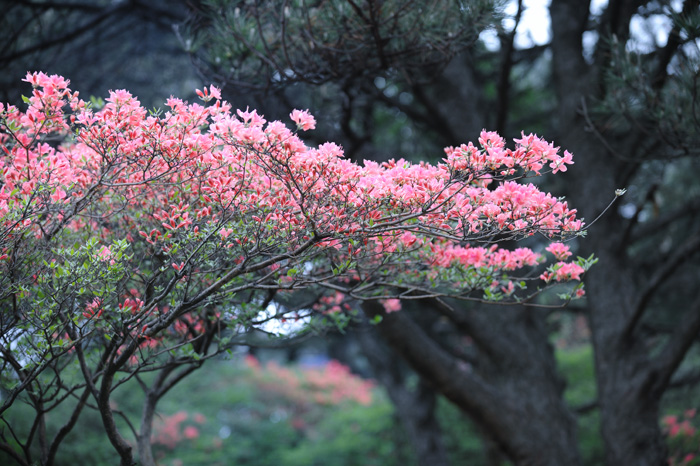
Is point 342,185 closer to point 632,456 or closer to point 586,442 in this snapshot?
point 632,456

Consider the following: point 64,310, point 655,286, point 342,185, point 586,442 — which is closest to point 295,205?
point 342,185

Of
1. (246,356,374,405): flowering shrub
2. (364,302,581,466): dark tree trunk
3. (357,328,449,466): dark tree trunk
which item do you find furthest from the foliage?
(246,356,374,405): flowering shrub

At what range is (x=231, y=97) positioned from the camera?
5043 millimetres

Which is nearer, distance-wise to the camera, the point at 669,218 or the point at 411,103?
the point at 669,218

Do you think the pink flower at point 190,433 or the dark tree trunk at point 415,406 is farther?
the pink flower at point 190,433

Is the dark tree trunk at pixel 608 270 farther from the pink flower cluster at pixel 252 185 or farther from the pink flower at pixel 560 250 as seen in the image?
the pink flower cluster at pixel 252 185

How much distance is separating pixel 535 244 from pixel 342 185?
21.5ft

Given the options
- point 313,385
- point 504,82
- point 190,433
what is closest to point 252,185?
point 504,82

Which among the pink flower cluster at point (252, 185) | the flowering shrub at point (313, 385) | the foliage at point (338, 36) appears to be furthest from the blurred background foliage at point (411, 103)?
the pink flower cluster at point (252, 185)

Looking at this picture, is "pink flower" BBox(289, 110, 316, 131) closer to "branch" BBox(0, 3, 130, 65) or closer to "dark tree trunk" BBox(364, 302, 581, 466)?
"dark tree trunk" BBox(364, 302, 581, 466)

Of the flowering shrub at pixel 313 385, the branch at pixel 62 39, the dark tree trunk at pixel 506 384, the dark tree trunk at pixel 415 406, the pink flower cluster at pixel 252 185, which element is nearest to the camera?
the pink flower cluster at pixel 252 185

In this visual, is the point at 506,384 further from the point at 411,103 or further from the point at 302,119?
the point at 302,119

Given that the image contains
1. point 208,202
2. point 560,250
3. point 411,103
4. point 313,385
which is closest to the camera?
point 208,202

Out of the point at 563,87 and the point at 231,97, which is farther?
the point at 563,87
